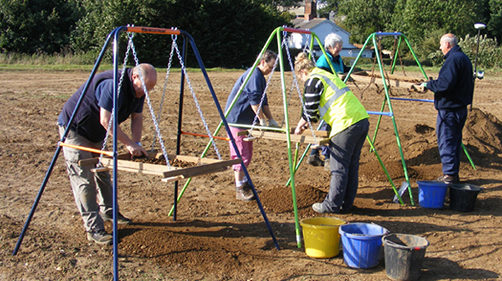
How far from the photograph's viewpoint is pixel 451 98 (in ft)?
20.1

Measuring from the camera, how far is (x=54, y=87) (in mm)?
13914

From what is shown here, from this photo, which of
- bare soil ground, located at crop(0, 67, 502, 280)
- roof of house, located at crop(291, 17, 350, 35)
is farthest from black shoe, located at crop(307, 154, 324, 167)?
roof of house, located at crop(291, 17, 350, 35)

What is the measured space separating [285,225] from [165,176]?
2168 millimetres

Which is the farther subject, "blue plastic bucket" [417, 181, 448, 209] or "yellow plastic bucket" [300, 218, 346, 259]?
"blue plastic bucket" [417, 181, 448, 209]

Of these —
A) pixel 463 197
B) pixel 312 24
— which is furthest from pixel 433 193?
pixel 312 24

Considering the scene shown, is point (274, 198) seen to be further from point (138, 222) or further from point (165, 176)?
point (165, 176)

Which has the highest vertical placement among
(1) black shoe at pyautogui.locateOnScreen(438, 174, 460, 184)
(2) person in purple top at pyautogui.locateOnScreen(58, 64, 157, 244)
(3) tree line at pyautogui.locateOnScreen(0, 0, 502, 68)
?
(3) tree line at pyautogui.locateOnScreen(0, 0, 502, 68)

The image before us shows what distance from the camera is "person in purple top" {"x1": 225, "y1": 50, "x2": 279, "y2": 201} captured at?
218 inches

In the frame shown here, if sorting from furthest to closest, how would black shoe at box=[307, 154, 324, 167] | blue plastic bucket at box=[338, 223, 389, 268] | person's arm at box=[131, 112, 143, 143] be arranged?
black shoe at box=[307, 154, 324, 167] < person's arm at box=[131, 112, 143, 143] < blue plastic bucket at box=[338, 223, 389, 268]

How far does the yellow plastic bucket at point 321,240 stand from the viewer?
164 inches

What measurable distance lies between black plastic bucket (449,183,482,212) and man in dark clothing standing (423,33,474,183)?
1.98ft

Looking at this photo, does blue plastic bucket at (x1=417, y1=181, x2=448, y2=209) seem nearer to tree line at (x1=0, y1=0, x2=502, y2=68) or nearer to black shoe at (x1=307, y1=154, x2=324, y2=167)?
black shoe at (x1=307, y1=154, x2=324, y2=167)

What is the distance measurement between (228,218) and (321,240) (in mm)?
1511

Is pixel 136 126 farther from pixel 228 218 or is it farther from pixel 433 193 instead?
pixel 433 193
